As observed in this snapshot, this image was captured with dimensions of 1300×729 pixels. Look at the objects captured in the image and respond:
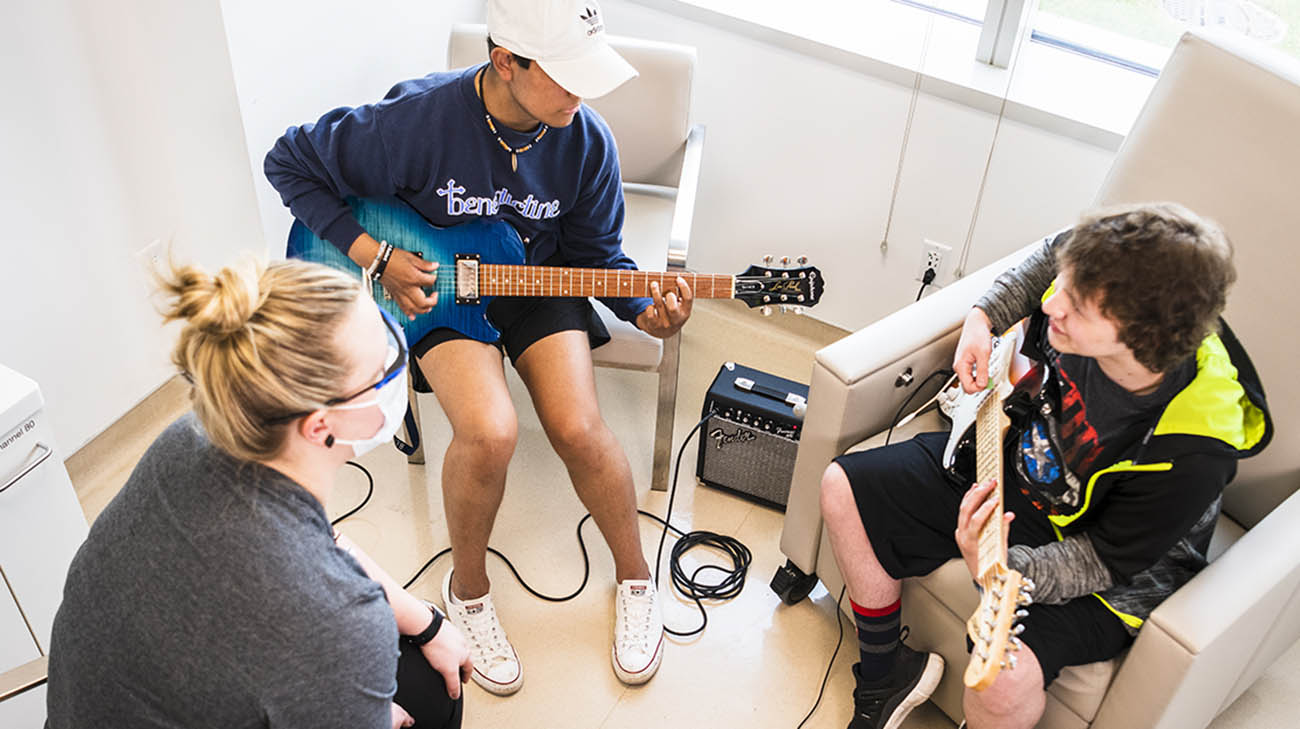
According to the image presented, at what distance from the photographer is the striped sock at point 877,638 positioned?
173 centimetres

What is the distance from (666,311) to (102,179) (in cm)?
119

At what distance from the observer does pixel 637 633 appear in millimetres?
1931

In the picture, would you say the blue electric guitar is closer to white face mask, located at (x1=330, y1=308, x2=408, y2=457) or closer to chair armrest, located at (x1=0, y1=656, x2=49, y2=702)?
white face mask, located at (x1=330, y1=308, x2=408, y2=457)

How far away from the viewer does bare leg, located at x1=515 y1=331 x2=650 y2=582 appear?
1868 millimetres

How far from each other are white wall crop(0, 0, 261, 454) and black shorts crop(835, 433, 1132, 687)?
136 centimetres

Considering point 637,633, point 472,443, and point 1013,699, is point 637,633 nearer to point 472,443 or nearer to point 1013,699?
point 472,443

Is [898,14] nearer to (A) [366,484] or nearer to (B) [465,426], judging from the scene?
(B) [465,426]

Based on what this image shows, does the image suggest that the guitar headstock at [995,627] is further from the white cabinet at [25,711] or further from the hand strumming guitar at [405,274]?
the white cabinet at [25,711]

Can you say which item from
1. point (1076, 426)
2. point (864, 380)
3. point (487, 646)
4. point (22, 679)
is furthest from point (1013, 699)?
point (22, 679)

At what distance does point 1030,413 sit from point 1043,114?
0.87 metres

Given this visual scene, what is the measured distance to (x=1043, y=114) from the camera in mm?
2191

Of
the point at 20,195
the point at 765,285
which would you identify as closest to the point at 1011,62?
the point at 765,285

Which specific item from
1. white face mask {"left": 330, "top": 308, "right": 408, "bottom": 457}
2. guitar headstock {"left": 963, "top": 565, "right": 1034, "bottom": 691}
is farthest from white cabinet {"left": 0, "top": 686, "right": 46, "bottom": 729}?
guitar headstock {"left": 963, "top": 565, "right": 1034, "bottom": 691}

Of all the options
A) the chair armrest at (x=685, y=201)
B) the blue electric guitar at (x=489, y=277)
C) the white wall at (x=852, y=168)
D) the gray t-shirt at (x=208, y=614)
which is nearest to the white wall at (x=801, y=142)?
the white wall at (x=852, y=168)
